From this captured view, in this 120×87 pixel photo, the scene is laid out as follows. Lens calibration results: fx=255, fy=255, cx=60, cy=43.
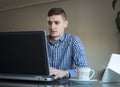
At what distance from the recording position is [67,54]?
6.25ft

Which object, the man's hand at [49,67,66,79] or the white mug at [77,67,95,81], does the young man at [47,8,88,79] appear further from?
the white mug at [77,67,95,81]

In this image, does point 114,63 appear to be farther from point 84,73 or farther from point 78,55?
point 78,55

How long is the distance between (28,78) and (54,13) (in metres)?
0.78

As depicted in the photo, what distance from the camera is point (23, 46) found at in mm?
1352

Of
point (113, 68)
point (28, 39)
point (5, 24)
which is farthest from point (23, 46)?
point (5, 24)

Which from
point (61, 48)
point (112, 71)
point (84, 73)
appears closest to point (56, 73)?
point (84, 73)

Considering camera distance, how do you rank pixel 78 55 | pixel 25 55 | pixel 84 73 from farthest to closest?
pixel 78 55 → pixel 84 73 → pixel 25 55

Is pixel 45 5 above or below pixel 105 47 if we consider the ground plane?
above

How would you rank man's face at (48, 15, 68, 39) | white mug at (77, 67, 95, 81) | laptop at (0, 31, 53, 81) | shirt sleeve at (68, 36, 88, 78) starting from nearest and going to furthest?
laptop at (0, 31, 53, 81) → white mug at (77, 67, 95, 81) → shirt sleeve at (68, 36, 88, 78) → man's face at (48, 15, 68, 39)

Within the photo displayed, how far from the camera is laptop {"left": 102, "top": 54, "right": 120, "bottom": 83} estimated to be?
1471 mm

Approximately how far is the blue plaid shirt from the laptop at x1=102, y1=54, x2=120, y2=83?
1.21 feet

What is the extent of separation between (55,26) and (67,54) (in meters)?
0.25

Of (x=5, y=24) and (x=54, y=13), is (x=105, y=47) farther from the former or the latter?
(x=5, y=24)

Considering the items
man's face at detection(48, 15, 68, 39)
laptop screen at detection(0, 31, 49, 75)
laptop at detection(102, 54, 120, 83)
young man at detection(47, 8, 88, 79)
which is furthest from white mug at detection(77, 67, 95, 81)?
man's face at detection(48, 15, 68, 39)
